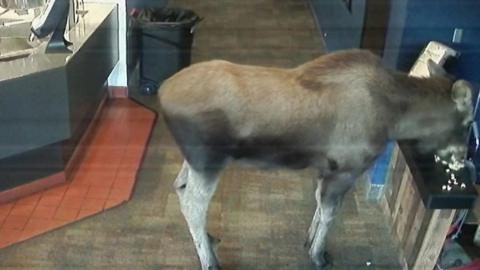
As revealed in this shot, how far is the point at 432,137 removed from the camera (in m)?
1.24

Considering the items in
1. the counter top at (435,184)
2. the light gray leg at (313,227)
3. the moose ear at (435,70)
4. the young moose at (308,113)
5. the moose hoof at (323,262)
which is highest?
the moose ear at (435,70)

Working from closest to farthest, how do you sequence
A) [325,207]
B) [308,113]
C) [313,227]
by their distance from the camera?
1. [308,113]
2. [325,207]
3. [313,227]

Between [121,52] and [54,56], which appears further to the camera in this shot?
[121,52]

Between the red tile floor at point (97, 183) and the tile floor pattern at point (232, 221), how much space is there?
0.03m

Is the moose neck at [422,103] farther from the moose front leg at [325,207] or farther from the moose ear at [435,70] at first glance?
the moose front leg at [325,207]

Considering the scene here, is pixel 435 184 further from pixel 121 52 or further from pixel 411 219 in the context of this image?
pixel 121 52

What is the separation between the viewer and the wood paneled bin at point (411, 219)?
1.36 m

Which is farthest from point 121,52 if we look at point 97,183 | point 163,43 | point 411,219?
point 411,219

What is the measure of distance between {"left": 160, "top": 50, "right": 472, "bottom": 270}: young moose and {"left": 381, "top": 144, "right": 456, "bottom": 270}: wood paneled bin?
0.21m

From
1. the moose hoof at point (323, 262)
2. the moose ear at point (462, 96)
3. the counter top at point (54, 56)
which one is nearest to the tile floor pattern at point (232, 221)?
the moose hoof at point (323, 262)

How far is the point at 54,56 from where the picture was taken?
4.29 feet

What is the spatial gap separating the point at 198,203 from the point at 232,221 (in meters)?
0.23

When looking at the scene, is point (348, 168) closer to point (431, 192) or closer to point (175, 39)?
point (431, 192)

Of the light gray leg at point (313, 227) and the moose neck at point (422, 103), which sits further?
the light gray leg at point (313, 227)
